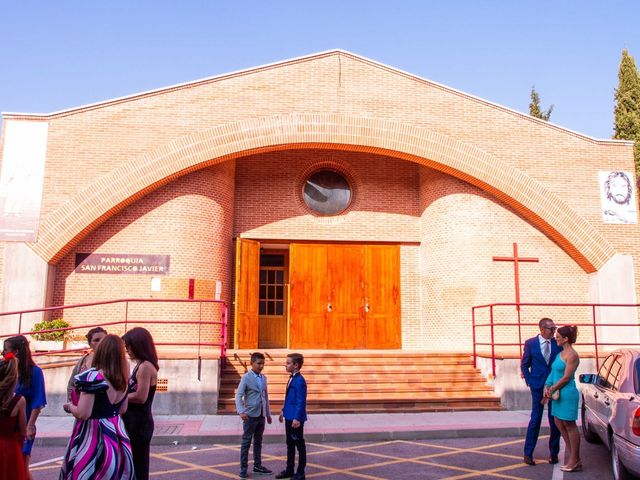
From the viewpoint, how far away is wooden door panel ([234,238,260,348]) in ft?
46.0

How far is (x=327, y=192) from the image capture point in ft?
51.4

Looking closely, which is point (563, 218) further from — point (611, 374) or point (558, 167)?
point (611, 374)

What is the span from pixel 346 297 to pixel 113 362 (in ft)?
38.3

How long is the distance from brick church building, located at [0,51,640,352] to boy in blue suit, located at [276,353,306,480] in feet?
25.9

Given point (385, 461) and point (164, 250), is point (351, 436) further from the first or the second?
point (164, 250)

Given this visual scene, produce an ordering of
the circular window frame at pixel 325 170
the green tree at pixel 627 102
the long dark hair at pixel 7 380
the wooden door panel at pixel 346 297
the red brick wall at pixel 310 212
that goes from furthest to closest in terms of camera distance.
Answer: the green tree at pixel 627 102 → the circular window frame at pixel 325 170 → the red brick wall at pixel 310 212 → the wooden door panel at pixel 346 297 → the long dark hair at pixel 7 380

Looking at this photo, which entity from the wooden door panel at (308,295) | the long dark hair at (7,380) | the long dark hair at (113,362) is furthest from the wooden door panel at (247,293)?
the long dark hair at (113,362)

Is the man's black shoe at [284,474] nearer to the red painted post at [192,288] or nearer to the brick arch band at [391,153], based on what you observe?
the red painted post at [192,288]

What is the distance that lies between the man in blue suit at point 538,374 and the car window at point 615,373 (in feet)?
1.96

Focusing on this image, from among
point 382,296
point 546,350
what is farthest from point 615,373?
point 382,296

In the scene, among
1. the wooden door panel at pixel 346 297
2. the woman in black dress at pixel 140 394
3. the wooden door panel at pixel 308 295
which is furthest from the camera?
the wooden door panel at pixel 346 297

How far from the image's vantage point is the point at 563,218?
1417cm

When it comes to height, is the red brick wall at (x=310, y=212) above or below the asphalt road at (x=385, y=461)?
above

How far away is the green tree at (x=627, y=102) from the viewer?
25.0 metres
